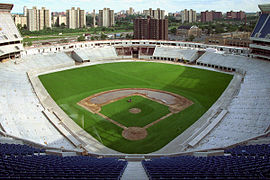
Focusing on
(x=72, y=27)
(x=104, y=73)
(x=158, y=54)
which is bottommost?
(x=104, y=73)

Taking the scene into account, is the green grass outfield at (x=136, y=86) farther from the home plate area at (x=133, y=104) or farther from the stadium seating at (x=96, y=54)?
the stadium seating at (x=96, y=54)

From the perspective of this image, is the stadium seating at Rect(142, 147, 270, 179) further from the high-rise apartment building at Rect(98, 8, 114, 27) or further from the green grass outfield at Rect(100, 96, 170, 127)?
the high-rise apartment building at Rect(98, 8, 114, 27)

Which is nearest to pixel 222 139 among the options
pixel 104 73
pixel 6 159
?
pixel 6 159

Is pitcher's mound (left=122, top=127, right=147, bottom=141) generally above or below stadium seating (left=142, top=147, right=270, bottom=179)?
below

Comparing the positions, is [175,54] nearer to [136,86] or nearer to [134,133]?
[136,86]

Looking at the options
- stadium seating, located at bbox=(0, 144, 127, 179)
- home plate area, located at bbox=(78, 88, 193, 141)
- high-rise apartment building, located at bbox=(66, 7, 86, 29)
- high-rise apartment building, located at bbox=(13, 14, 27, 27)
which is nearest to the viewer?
stadium seating, located at bbox=(0, 144, 127, 179)

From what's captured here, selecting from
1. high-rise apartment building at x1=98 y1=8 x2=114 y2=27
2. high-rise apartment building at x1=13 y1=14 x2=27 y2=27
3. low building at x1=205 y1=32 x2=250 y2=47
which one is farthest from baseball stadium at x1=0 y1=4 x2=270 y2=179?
high-rise apartment building at x1=98 y1=8 x2=114 y2=27

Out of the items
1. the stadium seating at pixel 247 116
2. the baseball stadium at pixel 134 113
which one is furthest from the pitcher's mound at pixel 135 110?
the stadium seating at pixel 247 116

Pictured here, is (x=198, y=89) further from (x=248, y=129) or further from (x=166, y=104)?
(x=248, y=129)
